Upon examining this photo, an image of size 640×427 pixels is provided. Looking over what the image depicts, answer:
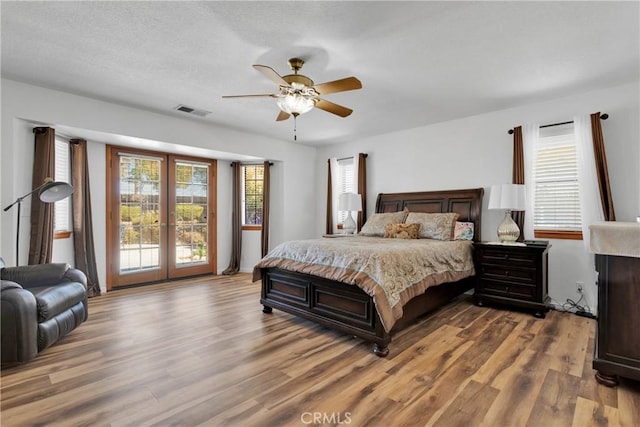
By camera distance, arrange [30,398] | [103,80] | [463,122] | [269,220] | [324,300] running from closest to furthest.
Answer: [30,398] → [324,300] → [103,80] → [463,122] → [269,220]

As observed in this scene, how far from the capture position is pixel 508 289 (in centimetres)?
366

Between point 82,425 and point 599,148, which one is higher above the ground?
point 599,148

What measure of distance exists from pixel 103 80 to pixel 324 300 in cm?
324

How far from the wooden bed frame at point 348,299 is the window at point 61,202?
9.40 ft

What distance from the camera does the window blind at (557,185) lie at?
12.1 ft

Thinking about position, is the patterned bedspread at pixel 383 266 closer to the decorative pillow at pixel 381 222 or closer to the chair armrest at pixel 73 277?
the decorative pillow at pixel 381 222

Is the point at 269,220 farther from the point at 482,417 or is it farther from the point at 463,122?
the point at 482,417

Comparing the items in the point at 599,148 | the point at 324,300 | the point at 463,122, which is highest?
the point at 463,122

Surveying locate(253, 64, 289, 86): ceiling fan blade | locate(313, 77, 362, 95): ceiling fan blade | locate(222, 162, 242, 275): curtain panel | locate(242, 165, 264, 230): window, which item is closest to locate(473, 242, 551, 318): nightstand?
locate(313, 77, 362, 95): ceiling fan blade

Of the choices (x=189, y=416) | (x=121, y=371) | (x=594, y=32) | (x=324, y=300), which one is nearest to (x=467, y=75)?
(x=594, y=32)

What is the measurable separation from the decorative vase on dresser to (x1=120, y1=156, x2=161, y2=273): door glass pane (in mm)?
5540

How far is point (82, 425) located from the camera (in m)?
1.70

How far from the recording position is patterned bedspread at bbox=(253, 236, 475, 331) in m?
2.55

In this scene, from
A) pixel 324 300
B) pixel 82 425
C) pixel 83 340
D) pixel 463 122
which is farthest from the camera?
pixel 463 122
